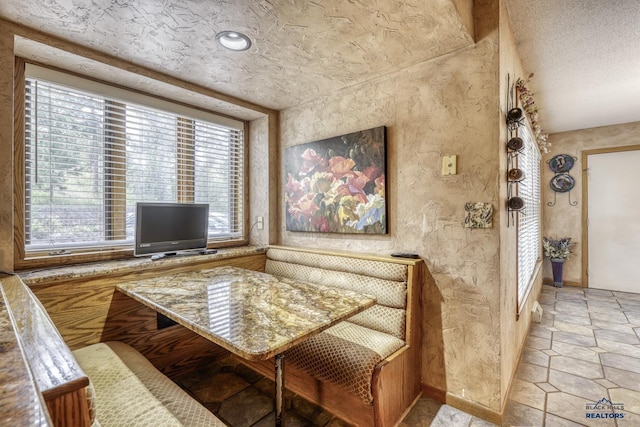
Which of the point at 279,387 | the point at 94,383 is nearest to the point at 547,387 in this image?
the point at 279,387

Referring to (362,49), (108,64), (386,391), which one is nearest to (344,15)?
(362,49)

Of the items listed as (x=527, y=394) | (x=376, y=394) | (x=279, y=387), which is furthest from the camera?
(x=527, y=394)

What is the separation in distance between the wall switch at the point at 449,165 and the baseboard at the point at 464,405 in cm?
142

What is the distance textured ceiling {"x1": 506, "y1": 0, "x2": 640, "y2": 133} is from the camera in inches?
70.9

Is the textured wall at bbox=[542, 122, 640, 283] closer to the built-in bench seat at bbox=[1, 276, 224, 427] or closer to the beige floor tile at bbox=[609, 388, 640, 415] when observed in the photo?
the beige floor tile at bbox=[609, 388, 640, 415]

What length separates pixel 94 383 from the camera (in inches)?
49.4

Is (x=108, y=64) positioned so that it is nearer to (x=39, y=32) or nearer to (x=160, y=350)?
(x=39, y=32)

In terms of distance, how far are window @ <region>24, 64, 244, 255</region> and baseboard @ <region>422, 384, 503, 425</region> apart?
7.26 ft

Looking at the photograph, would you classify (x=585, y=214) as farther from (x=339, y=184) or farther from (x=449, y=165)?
(x=339, y=184)

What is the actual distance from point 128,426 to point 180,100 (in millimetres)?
2417

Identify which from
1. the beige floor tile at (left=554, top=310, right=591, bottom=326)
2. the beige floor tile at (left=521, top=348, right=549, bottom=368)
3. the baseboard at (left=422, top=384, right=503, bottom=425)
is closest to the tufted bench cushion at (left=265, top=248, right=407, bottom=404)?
the baseboard at (left=422, top=384, right=503, bottom=425)

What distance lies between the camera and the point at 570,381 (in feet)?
6.79

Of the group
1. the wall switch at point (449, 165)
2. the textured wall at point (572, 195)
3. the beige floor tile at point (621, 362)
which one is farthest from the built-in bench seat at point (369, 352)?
the textured wall at point (572, 195)

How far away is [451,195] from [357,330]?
106 cm
